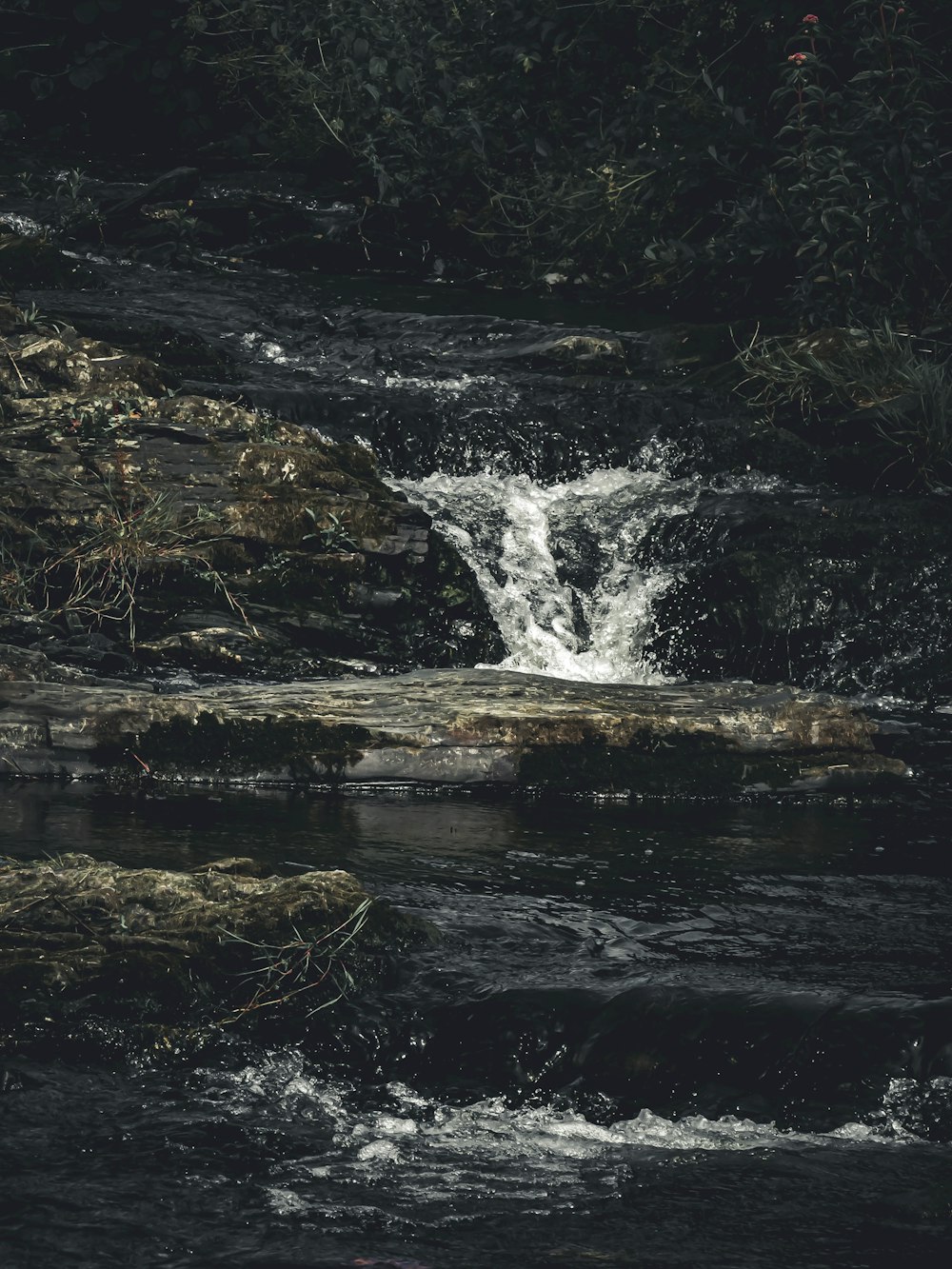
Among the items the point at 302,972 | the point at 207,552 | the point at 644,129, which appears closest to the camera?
the point at 302,972

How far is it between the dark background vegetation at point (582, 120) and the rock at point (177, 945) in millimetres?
7734

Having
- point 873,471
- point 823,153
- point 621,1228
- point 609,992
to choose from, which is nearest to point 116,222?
point 823,153

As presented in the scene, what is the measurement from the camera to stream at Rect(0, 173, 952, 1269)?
117 inches

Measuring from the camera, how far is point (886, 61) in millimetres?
11047

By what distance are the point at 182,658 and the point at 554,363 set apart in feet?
13.5

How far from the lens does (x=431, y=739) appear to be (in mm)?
6090

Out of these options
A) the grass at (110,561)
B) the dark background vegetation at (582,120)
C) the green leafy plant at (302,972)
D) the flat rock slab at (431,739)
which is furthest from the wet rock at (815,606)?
the green leafy plant at (302,972)

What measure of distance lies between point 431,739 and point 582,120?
9007 mm

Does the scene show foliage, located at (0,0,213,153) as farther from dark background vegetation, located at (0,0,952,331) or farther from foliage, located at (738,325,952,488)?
foliage, located at (738,325,952,488)

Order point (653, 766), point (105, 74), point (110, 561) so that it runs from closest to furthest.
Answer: point (653, 766)
point (110, 561)
point (105, 74)

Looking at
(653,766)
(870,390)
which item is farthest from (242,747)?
(870,390)

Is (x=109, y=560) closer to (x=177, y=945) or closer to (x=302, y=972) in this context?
(x=177, y=945)

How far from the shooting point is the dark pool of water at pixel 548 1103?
296 centimetres

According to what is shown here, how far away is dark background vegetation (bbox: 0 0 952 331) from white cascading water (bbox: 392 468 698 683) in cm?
287
